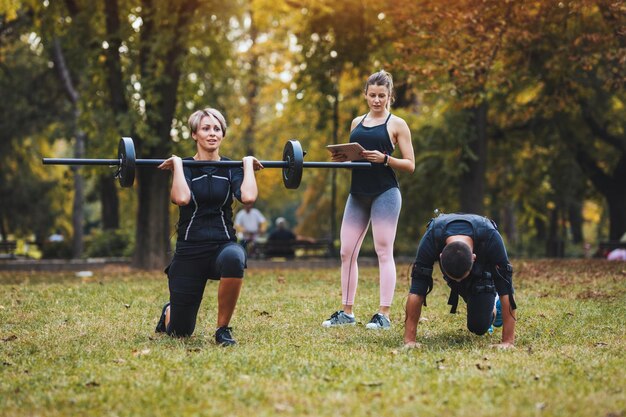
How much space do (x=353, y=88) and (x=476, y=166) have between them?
287 inches

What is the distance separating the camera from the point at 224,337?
7.01 m

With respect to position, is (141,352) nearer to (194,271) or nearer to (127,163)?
(194,271)

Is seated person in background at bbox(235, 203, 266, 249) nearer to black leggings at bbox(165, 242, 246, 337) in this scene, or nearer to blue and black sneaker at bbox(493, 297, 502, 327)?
blue and black sneaker at bbox(493, 297, 502, 327)

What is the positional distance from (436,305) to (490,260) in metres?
3.25

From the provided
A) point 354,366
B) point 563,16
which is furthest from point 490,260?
point 563,16

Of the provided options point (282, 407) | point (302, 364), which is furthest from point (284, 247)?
point (282, 407)

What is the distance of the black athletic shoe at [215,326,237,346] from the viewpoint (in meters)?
6.97

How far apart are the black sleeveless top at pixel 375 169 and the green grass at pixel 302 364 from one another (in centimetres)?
132

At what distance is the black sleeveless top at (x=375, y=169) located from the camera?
26.7ft

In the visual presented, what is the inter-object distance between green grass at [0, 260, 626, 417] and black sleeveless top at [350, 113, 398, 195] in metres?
1.32

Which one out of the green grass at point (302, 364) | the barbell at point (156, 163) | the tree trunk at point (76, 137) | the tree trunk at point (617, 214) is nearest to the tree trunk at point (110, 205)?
the tree trunk at point (76, 137)

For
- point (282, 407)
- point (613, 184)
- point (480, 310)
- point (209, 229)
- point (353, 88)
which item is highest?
point (353, 88)

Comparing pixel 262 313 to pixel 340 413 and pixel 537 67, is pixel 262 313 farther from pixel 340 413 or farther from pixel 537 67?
pixel 537 67

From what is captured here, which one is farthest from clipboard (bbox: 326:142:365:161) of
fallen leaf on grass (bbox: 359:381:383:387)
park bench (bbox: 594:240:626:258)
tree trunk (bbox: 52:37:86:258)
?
tree trunk (bbox: 52:37:86:258)
